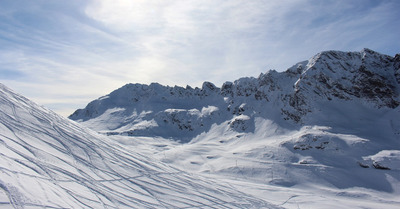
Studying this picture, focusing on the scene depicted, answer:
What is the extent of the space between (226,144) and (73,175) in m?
65.2

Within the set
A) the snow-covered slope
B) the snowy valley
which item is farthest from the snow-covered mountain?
the snow-covered slope

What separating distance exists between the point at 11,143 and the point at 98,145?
216 inches

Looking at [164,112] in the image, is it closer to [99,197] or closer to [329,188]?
[329,188]

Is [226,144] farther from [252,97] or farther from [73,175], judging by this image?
[73,175]

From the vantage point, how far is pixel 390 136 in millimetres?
50781

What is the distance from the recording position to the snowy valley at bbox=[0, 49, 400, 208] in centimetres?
1033

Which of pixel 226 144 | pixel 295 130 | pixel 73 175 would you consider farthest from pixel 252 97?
pixel 73 175

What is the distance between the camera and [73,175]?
10.2 metres

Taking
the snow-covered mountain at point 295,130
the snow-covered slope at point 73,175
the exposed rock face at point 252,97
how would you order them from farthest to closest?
the exposed rock face at point 252,97 → the snow-covered mountain at point 295,130 → the snow-covered slope at point 73,175

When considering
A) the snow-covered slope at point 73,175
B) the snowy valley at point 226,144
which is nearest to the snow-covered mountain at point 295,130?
the snowy valley at point 226,144

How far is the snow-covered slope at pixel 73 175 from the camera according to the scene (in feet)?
25.2

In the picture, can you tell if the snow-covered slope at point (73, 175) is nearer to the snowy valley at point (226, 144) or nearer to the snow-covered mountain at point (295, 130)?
the snowy valley at point (226, 144)

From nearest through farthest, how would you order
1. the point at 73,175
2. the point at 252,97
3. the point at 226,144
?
the point at 73,175
the point at 226,144
the point at 252,97

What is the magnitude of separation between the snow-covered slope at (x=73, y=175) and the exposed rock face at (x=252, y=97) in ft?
197
